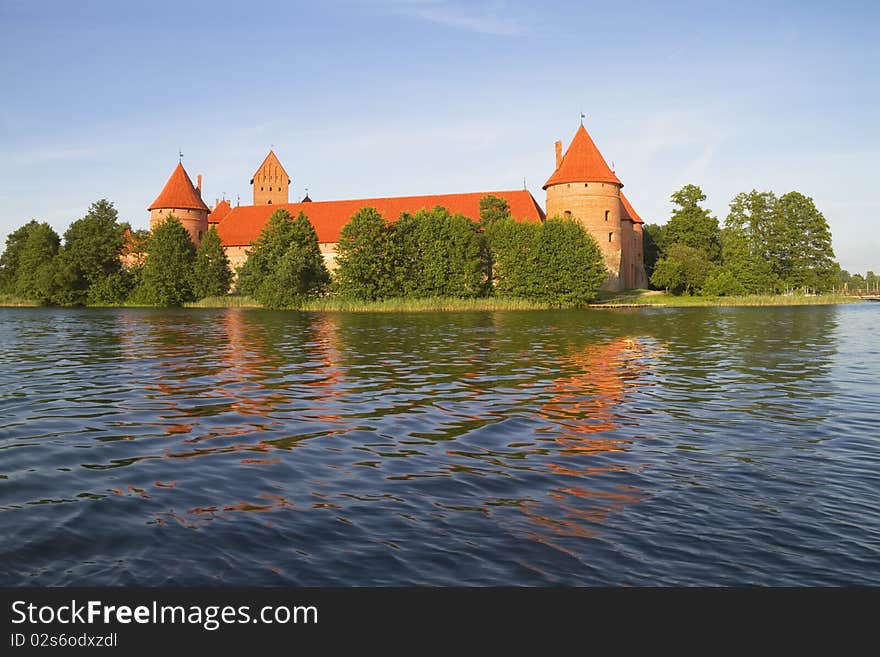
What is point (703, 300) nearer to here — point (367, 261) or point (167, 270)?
point (367, 261)

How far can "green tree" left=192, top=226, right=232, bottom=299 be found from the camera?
228 feet

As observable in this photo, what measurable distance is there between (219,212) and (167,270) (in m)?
31.4

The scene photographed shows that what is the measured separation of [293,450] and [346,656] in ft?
16.3

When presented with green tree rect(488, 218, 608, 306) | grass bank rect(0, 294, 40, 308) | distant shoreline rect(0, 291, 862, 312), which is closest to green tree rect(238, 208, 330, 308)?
distant shoreline rect(0, 291, 862, 312)

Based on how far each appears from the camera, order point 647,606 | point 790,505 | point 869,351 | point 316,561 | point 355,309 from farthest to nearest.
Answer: point 355,309 → point 869,351 → point 790,505 → point 316,561 → point 647,606

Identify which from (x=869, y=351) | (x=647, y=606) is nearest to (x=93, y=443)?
(x=647, y=606)

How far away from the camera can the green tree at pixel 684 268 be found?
67812 mm

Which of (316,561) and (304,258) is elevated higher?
(304,258)

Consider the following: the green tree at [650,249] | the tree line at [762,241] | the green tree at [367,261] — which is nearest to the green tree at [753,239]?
the tree line at [762,241]

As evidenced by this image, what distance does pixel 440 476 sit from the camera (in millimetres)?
7375

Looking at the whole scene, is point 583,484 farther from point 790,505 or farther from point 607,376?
point 607,376

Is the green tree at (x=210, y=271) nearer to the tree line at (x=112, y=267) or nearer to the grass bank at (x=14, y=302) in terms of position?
the tree line at (x=112, y=267)

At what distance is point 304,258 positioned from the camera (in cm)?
5866

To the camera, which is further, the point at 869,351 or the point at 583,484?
the point at 869,351
